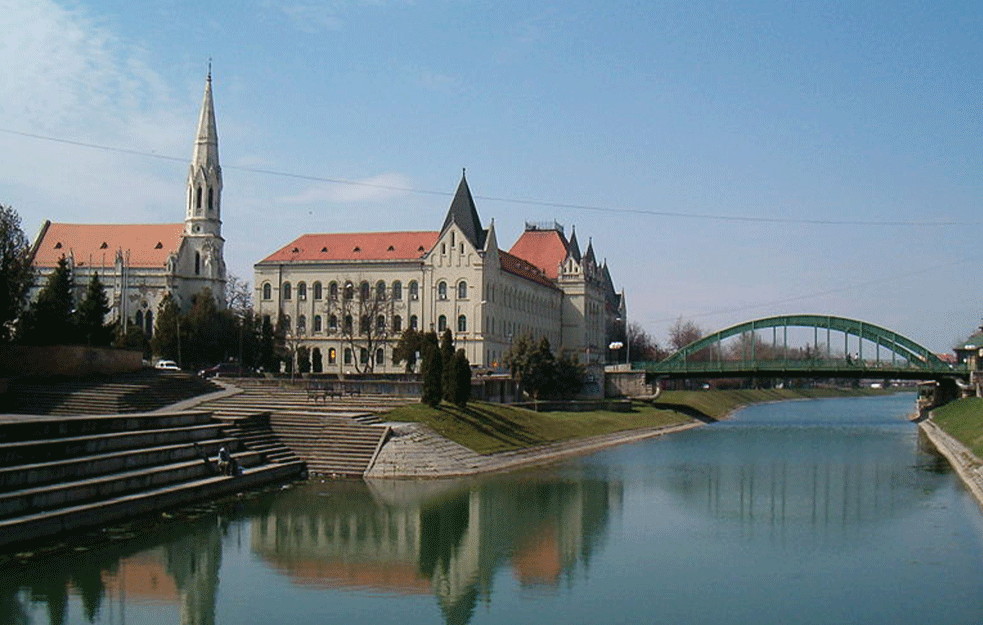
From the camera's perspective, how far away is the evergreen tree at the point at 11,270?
1970 inches

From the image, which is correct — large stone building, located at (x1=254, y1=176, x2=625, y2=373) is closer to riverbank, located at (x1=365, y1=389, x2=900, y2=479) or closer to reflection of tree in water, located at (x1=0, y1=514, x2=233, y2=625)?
riverbank, located at (x1=365, y1=389, x2=900, y2=479)

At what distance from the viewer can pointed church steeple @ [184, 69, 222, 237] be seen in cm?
9919

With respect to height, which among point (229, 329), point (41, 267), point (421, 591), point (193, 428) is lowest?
point (421, 591)

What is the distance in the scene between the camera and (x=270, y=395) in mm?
50562

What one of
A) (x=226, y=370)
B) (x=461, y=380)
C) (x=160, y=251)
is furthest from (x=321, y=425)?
(x=160, y=251)

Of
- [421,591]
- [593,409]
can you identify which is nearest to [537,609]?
[421,591]

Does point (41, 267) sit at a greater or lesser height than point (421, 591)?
greater

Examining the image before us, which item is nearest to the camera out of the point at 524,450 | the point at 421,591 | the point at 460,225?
the point at 421,591

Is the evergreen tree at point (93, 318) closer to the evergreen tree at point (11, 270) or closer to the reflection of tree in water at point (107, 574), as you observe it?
the evergreen tree at point (11, 270)

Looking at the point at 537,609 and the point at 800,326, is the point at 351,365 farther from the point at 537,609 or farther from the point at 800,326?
the point at 537,609

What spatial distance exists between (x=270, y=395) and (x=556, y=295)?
69.3m

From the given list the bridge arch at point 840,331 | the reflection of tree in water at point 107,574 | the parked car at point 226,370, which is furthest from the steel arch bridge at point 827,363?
the reflection of tree in water at point 107,574

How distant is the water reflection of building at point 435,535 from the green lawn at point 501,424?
6.86 m

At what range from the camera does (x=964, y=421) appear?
6569 cm
